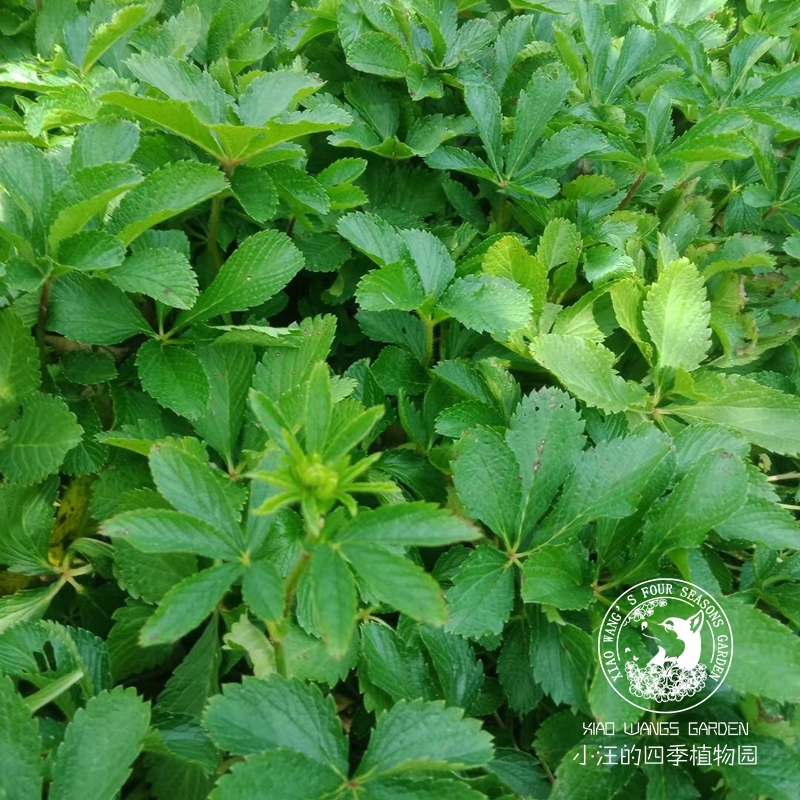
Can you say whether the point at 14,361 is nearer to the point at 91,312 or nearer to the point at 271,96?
the point at 91,312

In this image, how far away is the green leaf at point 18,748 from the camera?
2.10 feet

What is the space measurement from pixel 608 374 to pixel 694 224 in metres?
0.43

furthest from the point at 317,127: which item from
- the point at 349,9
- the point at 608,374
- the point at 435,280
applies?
the point at 608,374

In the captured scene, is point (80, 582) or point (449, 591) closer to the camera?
point (449, 591)

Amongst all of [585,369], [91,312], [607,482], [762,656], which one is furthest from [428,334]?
[762,656]

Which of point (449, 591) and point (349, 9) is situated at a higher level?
point (349, 9)

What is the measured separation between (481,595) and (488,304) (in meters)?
0.38

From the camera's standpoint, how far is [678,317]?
3.26ft

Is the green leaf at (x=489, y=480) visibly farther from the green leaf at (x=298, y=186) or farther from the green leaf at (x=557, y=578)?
the green leaf at (x=298, y=186)

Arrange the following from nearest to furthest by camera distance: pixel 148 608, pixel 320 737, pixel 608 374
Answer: pixel 320 737 → pixel 148 608 → pixel 608 374

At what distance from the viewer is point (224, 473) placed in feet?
2.80

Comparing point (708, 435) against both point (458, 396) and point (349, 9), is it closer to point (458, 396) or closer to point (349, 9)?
point (458, 396)

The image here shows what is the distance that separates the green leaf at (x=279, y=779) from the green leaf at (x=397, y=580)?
0.65 feet

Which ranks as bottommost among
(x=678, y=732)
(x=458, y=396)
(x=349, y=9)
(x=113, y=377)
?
(x=678, y=732)
